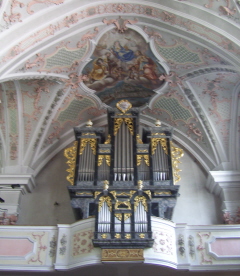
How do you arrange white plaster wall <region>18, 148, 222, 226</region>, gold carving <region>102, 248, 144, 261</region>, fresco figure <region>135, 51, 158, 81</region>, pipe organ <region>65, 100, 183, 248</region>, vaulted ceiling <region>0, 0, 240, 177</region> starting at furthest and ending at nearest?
fresco figure <region>135, 51, 158, 81</region>
white plaster wall <region>18, 148, 222, 226</region>
vaulted ceiling <region>0, 0, 240, 177</region>
pipe organ <region>65, 100, 183, 248</region>
gold carving <region>102, 248, 144, 261</region>

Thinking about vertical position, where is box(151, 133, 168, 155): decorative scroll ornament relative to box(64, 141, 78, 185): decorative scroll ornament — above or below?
Answer: above

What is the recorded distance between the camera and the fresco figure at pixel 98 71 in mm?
12656

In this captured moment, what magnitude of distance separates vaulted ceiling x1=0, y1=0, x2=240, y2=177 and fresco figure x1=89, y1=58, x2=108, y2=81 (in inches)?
1.3

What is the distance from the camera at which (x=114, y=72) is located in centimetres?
1302

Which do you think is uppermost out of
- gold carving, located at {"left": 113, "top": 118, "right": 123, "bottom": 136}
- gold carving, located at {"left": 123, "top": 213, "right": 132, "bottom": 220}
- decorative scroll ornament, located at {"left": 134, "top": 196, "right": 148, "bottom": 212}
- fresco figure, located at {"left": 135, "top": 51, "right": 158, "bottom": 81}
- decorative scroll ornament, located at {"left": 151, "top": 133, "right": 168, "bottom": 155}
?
fresco figure, located at {"left": 135, "top": 51, "right": 158, "bottom": 81}

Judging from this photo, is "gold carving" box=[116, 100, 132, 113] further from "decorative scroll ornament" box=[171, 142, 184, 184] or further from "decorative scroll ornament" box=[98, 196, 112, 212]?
"decorative scroll ornament" box=[98, 196, 112, 212]

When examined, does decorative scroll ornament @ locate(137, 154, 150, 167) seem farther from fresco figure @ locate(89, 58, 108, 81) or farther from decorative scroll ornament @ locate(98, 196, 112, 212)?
fresco figure @ locate(89, 58, 108, 81)

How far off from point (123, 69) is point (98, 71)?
0.81 m

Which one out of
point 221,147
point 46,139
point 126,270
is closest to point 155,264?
point 126,270

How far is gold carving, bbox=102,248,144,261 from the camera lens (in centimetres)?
898

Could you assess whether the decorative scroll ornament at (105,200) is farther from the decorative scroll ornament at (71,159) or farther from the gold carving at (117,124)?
the gold carving at (117,124)

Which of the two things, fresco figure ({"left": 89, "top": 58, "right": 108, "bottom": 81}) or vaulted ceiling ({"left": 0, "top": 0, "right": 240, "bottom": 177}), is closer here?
vaulted ceiling ({"left": 0, "top": 0, "right": 240, "bottom": 177})

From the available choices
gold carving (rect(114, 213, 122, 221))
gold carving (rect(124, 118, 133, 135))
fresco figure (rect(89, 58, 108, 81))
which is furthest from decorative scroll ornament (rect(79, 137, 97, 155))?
gold carving (rect(114, 213, 122, 221))

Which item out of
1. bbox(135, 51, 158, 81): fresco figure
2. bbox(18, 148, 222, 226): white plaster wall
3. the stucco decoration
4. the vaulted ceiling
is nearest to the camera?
the vaulted ceiling
